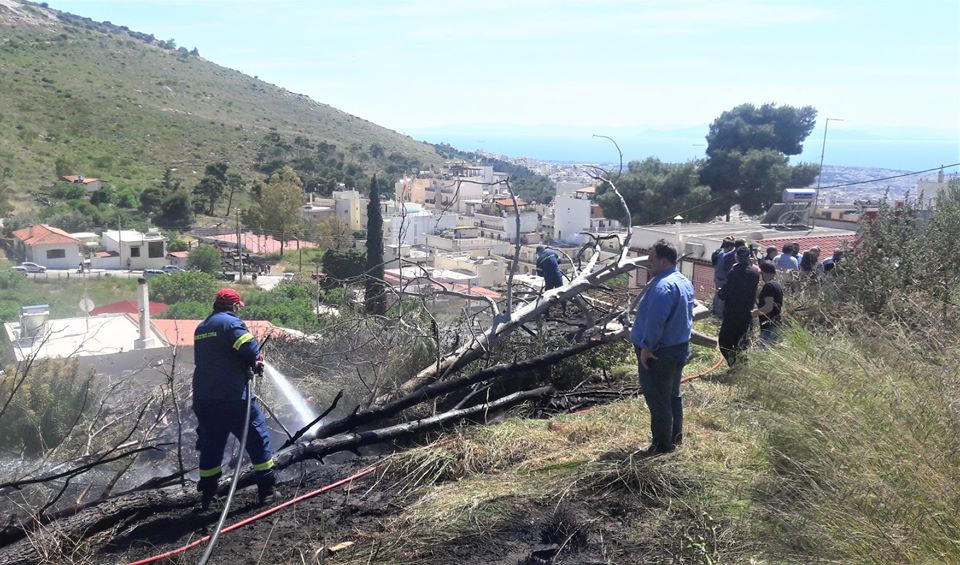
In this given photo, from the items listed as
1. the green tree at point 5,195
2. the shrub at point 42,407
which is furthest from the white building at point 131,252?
the shrub at point 42,407

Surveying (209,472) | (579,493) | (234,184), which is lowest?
(209,472)

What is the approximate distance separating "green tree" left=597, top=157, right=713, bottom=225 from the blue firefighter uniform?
33767mm

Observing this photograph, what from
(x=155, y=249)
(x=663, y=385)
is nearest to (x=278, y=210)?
(x=155, y=249)

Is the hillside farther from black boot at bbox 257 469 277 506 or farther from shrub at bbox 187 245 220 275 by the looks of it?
black boot at bbox 257 469 277 506

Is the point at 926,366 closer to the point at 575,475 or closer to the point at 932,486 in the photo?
the point at 932,486

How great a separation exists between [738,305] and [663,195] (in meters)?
34.1

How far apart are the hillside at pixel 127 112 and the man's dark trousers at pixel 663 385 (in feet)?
181

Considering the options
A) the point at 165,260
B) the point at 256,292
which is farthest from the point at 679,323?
the point at 165,260

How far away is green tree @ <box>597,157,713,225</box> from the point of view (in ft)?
125

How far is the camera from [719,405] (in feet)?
17.8

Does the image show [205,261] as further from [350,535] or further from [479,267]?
[350,535]

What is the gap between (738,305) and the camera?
6.55m

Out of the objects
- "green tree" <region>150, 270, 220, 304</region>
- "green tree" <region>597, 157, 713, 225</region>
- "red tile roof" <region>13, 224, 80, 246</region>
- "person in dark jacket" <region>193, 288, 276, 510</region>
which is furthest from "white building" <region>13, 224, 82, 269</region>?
"person in dark jacket" <region>193, 288, 276, 510</region>

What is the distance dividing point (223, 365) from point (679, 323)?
2651 millimetres
